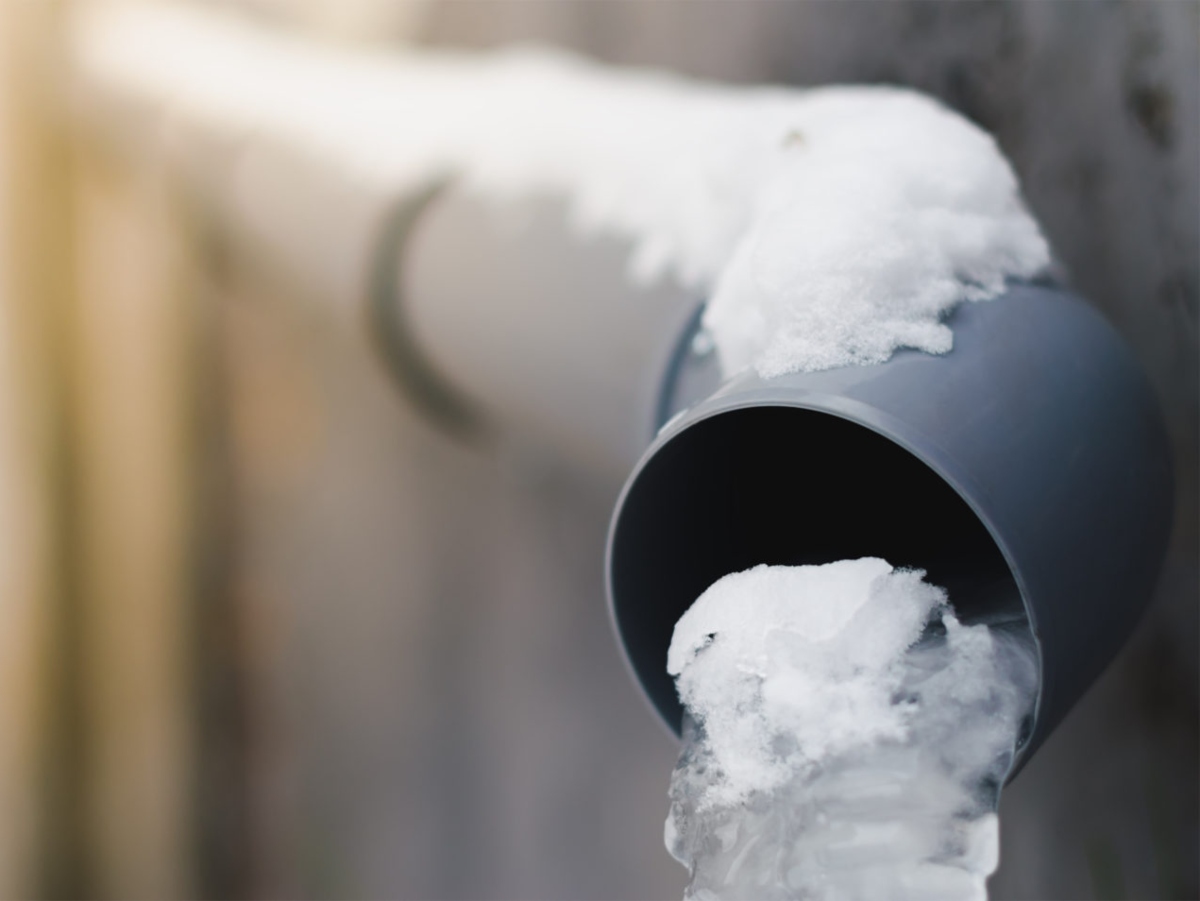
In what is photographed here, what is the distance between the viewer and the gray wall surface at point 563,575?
0.77m

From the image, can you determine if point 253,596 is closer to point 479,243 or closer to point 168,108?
point 168,108

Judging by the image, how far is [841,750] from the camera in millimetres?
466

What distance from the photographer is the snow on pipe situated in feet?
1.56

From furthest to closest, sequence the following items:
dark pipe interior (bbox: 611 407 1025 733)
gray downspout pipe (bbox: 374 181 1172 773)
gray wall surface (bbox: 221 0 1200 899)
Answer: gray wall surface (bbox: 221 0 1200 899) < dark pipe interior (bbox: 611 407 1025 733) < gray downspout pipe (bbox: 374 181 1172 773)

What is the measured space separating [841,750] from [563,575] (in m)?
1.08

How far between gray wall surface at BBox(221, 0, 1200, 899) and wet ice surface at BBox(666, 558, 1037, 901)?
38cm

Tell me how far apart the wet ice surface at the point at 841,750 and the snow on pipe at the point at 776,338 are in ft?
0.13

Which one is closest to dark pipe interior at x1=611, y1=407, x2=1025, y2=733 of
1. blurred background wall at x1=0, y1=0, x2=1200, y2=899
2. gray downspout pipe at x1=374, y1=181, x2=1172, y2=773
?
gray downspout pipe at x1=374, y1=181, x2=1172, y2=773

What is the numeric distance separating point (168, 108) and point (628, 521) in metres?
1.43

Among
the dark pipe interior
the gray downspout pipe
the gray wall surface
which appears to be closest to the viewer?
the gray downspout pipe

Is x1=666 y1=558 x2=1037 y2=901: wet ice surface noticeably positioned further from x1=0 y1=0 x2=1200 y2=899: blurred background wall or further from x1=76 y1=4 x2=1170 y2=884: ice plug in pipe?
x1=0 y1=0 x2=1200 y2=899: blurred background wall

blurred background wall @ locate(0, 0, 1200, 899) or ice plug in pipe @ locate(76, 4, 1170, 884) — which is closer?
ice plug in pipe @ locate(76, 4, 1170, 884)

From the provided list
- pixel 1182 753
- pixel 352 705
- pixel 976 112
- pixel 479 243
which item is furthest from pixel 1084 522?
pixel 352 705

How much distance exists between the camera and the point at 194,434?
233 centimetres
